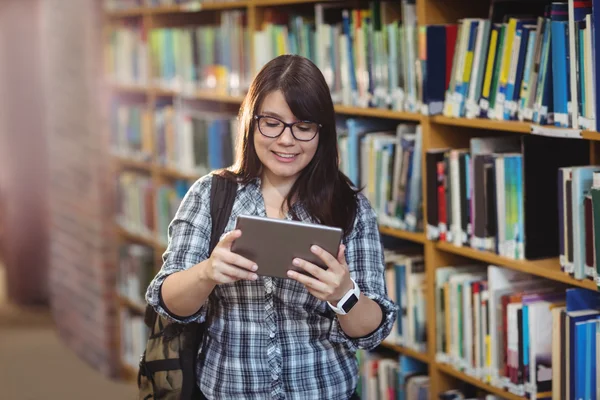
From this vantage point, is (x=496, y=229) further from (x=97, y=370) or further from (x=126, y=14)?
(x=97, y=370)

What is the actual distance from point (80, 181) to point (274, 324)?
11.9 feet

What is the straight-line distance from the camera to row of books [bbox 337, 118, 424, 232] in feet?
9.41

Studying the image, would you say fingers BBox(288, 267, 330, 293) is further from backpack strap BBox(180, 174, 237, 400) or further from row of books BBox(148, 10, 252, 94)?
row of books BBox(148, 10, 252, 94)

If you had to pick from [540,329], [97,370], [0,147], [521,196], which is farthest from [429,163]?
[0,147]

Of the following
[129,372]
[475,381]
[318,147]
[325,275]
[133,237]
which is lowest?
[129,372]

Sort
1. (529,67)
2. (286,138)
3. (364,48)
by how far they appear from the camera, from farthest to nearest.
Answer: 1. (364,48)
2. (529,67)
3. (286,138)

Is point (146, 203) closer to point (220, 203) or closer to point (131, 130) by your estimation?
point (131, 130)

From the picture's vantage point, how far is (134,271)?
492 centimetres

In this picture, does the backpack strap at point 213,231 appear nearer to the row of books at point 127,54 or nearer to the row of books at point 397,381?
the row of books at point 397,381

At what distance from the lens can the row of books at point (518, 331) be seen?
7.42 feet

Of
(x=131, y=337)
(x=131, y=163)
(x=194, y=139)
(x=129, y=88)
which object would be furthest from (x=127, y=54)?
(x=131, y=337)

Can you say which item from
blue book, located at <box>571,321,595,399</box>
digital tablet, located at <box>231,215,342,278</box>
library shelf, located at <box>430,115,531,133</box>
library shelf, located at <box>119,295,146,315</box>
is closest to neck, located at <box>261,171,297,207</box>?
digital tablet, located at <box>231,215,342,278</box>

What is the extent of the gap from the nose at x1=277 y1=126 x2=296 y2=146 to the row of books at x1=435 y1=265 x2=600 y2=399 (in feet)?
2.75

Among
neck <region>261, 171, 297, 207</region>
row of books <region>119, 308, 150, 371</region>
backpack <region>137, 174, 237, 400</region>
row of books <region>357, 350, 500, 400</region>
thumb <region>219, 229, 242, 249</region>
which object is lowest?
row of books <region>119, 308, 150, 371</region>
